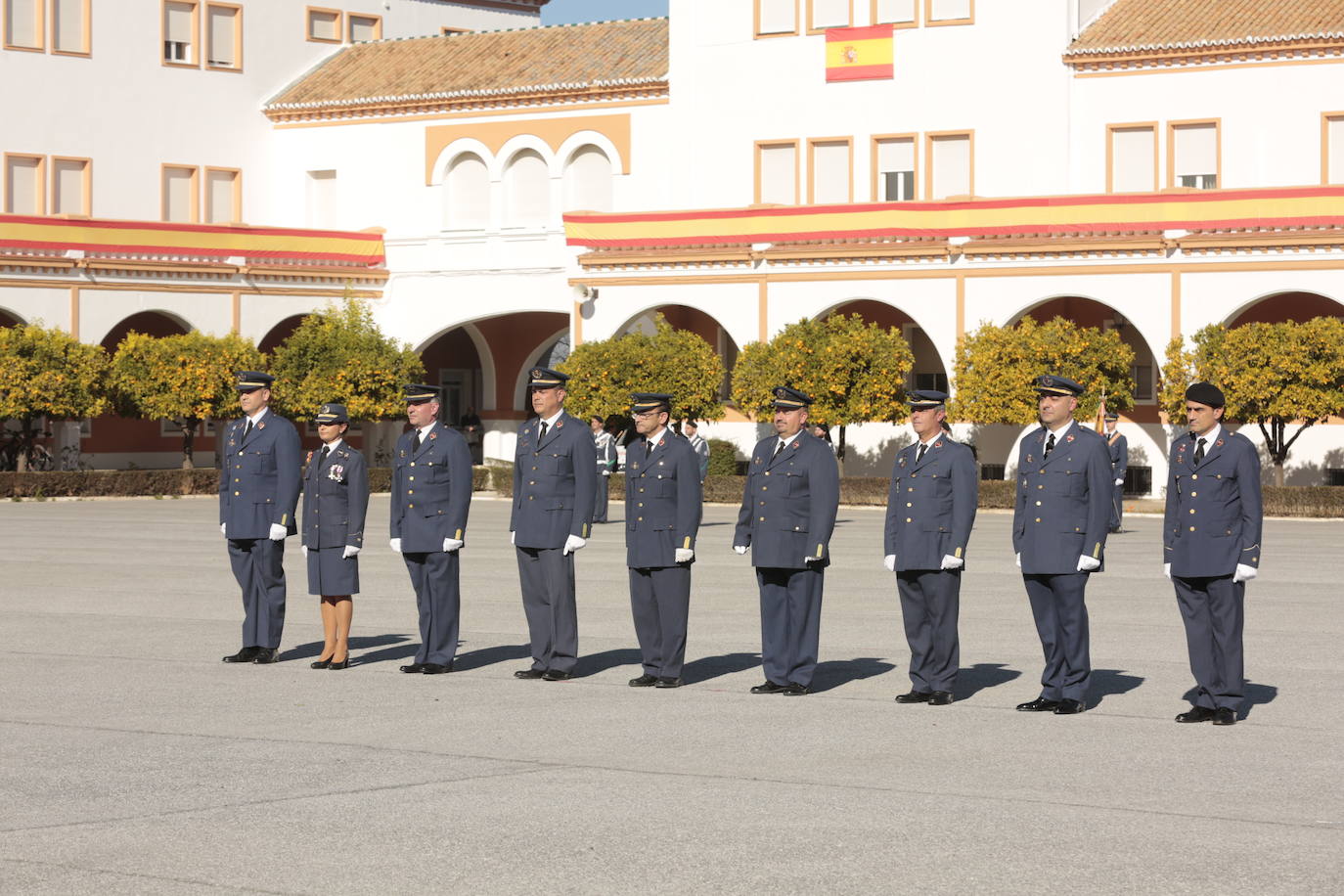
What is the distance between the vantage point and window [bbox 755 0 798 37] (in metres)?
45.8

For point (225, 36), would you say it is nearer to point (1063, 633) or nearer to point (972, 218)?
point (972, 218)

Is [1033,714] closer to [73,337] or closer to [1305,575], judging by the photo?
[1305,575]

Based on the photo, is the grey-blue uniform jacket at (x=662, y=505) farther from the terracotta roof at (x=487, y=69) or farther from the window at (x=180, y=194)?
the window at (x=180, y=194)

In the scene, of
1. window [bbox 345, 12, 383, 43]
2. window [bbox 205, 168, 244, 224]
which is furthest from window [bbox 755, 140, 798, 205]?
window [bbox 205, 168, 244, 224]

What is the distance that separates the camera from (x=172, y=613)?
1670 cm

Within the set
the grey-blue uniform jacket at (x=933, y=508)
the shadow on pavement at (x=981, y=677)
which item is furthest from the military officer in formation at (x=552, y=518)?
the shadow on pavement at (x=981, y=677)

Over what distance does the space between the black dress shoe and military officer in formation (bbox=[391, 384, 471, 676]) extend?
1062 mm

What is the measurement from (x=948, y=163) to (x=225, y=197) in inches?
739

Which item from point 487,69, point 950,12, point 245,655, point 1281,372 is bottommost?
point 245,655

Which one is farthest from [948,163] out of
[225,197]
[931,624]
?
[931,624]

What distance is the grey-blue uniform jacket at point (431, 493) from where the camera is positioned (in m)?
13.3

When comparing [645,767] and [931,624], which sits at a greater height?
[931,624]

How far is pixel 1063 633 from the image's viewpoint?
11500 mm

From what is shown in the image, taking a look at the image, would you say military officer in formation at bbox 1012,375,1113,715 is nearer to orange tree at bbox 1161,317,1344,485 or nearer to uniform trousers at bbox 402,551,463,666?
uniform trousers at bbox 402,551,463,666
